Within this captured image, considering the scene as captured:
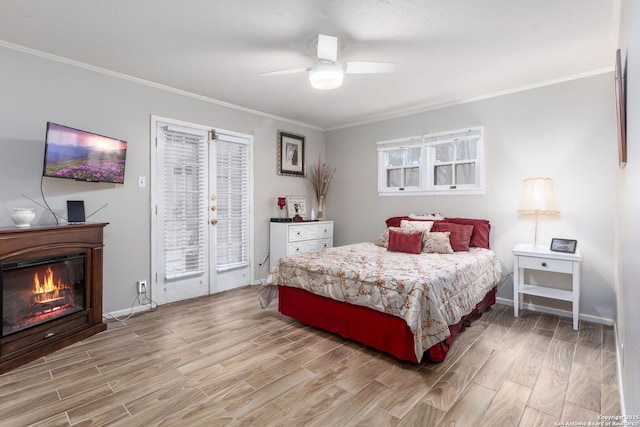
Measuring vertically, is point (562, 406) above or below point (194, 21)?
below

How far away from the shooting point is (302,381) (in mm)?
2168

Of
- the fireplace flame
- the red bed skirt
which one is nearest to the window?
the red bed skirt

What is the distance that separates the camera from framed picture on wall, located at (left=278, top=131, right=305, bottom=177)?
198 inches

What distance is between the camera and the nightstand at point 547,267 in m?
3.00

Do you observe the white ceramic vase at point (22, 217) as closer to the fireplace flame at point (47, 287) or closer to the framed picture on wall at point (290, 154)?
the fireplace flame at point (47, 287)

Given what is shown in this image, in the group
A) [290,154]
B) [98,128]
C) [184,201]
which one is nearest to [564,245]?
[290,154]

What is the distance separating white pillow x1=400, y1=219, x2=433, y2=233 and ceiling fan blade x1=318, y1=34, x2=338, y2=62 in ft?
7.47

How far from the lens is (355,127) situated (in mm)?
5312

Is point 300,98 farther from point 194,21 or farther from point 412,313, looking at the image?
point 412,313

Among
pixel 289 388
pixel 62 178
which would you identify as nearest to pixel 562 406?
pixel 289 388

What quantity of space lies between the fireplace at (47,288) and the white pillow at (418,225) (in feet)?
11.1

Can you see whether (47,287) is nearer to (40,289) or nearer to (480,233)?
(40,289)

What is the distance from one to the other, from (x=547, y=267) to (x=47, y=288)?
15.0 ft

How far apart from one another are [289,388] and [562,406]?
1.66 metres
